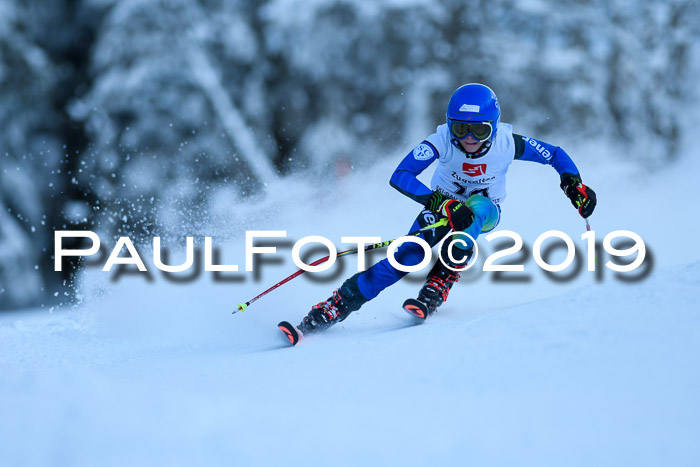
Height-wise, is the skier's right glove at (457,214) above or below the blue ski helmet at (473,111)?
below

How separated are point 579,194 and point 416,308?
126 cm

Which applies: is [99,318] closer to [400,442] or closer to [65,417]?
[65,417]

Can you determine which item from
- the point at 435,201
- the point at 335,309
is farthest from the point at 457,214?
the point at 335,309

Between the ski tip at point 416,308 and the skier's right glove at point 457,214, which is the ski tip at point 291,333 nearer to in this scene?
the ski tip at point 416,308

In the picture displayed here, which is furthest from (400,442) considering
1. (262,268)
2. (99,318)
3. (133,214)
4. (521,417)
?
(133,214)

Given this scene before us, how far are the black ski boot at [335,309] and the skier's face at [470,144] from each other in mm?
1059

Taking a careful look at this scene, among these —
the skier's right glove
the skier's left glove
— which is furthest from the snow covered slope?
the skier's left glove

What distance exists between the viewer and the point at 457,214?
400 centimetres

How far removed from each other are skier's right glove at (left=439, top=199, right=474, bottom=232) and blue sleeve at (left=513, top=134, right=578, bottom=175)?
0.61 m

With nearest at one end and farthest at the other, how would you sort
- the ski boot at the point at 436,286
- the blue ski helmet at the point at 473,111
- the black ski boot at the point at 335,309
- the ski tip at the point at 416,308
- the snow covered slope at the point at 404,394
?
the snow covered slope at the point at 404,394 → the blue ski helmet at the point at 473,111 → the ski tip at the point at 416,308 → the black ski boot at the point at 335,309 → the ski boot at the point at 436,286

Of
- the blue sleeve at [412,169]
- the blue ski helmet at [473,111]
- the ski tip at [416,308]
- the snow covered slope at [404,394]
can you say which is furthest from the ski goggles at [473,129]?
the snow covered slope at [404,394]

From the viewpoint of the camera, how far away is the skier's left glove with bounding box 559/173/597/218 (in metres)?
4.12

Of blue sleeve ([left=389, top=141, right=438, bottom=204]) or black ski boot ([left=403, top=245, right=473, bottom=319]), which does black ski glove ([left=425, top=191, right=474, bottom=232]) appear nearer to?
blue sleeve ([left=389, top=141, right=438, bottom=204])

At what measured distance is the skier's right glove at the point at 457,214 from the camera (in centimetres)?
397
